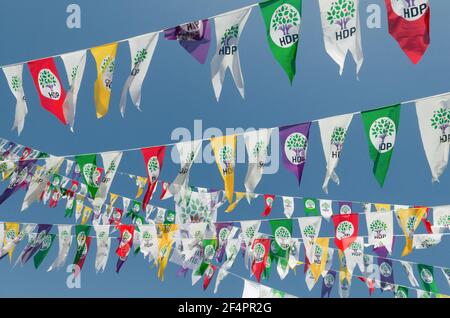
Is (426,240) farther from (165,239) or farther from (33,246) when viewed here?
(33,246)

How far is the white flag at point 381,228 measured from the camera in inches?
A: 394

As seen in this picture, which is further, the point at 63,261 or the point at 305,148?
the point at 63,261

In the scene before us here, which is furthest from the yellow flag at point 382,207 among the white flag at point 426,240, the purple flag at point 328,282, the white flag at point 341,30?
the white flag at point 341,30

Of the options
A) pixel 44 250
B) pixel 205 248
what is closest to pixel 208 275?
pixel 205 248

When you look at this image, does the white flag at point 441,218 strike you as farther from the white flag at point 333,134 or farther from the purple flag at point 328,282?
the white flag at point 333,134

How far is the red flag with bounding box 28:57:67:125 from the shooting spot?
649 cm

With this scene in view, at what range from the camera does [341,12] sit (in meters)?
5.06

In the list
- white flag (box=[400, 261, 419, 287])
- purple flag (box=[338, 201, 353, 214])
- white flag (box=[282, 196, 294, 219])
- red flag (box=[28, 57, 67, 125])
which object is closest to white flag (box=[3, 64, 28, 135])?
red flag (box=[28, 57, 67, 125])

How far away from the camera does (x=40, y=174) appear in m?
8.81

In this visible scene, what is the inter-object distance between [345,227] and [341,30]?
6081 millimetres

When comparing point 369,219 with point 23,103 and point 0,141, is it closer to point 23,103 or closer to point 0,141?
point 23,103

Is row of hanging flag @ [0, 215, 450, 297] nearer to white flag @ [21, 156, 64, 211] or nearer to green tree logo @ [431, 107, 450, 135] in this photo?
white flag @ [21, 156, 64, 211]
